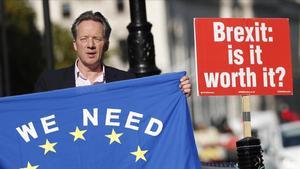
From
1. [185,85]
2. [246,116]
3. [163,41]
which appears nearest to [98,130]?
[185,85]

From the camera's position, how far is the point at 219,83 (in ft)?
23.1

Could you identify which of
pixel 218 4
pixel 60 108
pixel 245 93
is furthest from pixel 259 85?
pixel 218 4

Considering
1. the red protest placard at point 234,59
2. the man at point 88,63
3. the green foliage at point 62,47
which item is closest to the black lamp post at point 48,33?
the red protest placard at point 234,59

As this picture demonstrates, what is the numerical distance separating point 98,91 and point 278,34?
1460mm

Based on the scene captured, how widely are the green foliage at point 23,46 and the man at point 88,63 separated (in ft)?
150

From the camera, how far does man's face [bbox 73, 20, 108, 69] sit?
6500 mm

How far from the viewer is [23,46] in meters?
54.0

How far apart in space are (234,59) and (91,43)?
1.14 m

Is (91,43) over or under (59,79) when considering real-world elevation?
over

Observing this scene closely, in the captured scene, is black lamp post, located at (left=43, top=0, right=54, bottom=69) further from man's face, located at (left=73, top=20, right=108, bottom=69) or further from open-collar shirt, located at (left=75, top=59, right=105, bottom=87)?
man's face, located at (left=73, top=20, right=108, bottom=69)

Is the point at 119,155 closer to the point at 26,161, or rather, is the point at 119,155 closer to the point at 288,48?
the point at 26,161

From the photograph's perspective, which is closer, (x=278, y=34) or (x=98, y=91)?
(x=98, y=91)

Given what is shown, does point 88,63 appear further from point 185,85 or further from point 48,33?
point 48,33

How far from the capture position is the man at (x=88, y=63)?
6516 mm
